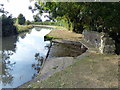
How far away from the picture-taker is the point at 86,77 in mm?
5926

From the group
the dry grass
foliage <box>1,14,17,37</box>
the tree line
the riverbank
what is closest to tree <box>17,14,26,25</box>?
the tree line

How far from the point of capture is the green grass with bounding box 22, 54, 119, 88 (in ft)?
17.4

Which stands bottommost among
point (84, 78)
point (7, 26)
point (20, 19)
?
point (84, 78)

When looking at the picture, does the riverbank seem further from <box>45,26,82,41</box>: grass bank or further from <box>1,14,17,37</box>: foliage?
<box>1,14,17,37</box>: foliage

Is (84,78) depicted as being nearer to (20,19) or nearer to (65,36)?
(65,36)

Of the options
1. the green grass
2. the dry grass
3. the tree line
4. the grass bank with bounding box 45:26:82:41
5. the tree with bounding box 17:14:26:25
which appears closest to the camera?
the green grass

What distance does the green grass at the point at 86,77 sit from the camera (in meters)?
5.30

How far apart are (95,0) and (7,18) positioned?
18.2m

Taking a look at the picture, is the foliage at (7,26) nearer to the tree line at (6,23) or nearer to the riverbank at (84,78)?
the tree line at (6,23)

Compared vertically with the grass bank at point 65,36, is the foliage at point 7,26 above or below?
above

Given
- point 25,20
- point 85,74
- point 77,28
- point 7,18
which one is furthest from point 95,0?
point 25,20

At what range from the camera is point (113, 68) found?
22.6ft

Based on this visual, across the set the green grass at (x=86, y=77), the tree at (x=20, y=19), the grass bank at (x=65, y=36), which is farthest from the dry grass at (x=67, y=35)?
the tree at (x=20, y=19)

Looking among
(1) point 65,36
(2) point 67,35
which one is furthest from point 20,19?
(1) point 65,36
